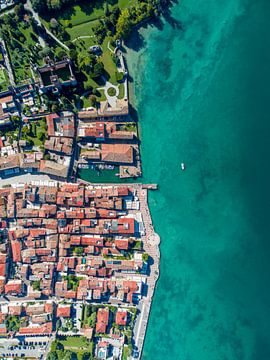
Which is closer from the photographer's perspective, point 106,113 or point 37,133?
point 106,113

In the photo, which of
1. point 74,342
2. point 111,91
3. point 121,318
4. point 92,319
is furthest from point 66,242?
point 111,91

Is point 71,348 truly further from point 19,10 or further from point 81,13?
point 19,10

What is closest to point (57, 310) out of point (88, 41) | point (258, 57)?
point (88, 41)

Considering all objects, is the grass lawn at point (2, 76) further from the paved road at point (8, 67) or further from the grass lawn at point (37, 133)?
the grass lawn at point (37, 133)

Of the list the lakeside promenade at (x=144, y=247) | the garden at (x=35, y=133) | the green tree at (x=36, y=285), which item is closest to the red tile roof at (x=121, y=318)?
the lakeside promenade at (x=144, y=247)

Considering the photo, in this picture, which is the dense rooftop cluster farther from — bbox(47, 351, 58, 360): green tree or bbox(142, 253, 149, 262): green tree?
bbox(47, 351, 58, 360): green tree
